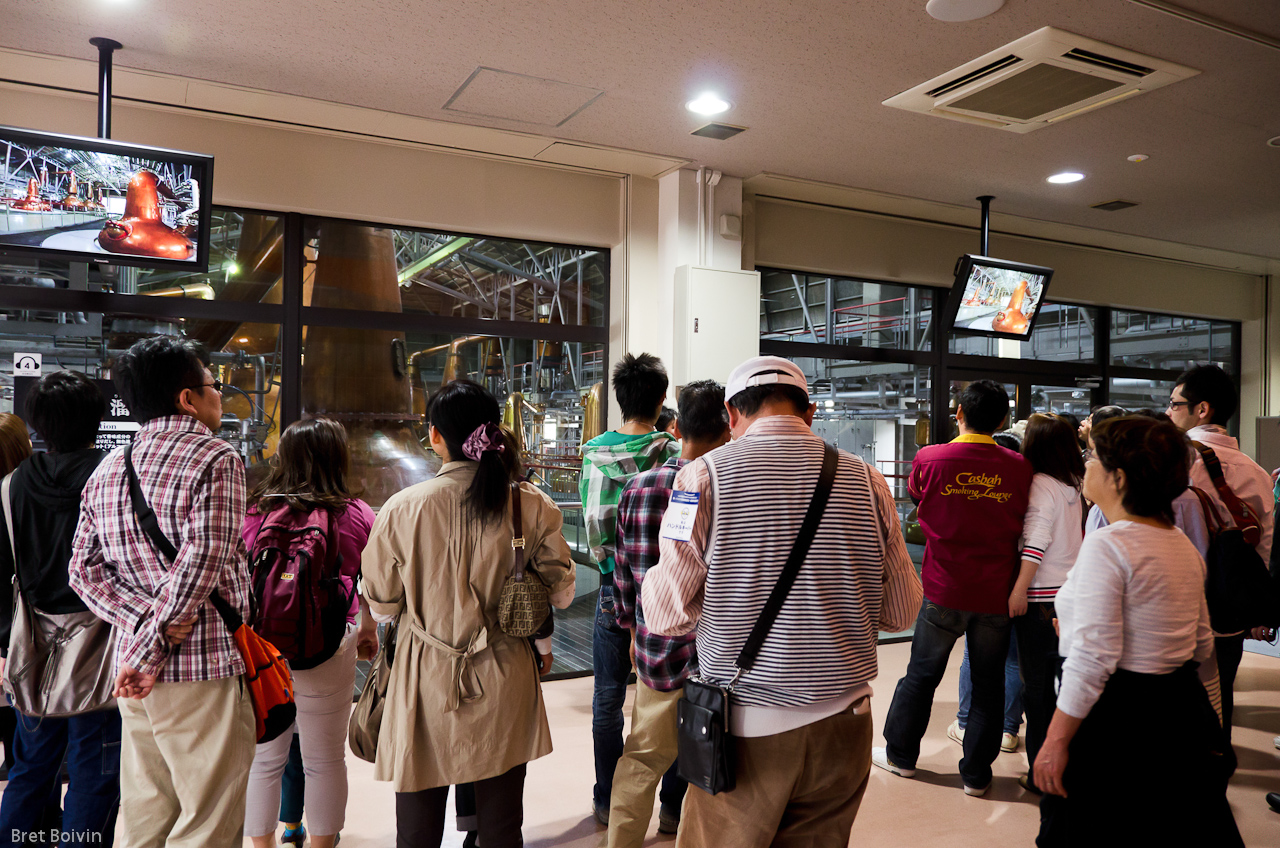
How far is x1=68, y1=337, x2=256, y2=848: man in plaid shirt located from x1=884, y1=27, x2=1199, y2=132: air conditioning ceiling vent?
10.7 ft

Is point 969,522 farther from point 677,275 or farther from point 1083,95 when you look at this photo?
point 677,275

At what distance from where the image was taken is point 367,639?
2562 mm

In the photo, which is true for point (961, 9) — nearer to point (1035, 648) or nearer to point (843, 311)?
point (1035, 648)

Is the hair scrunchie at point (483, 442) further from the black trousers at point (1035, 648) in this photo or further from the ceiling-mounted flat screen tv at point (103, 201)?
the ceiling-mounted flat screen tv at point (103, 201)

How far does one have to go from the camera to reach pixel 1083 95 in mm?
3926

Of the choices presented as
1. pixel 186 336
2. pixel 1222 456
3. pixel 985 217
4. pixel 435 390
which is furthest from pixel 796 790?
pixel 985 217

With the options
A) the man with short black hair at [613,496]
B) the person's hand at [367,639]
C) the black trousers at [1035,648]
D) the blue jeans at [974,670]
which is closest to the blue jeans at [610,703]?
the man with short black hair at [613,496]

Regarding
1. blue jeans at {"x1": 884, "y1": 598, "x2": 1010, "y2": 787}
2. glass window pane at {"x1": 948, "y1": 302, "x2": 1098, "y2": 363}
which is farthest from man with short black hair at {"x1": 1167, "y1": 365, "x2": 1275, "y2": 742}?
glass window pane at {"x1": 948, "y1": 302, "x2": 1098, "y2": 363}

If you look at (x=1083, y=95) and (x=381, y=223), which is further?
(x=381, y=223)

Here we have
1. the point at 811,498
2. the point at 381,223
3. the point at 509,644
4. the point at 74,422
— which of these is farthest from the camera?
the point at 381,223

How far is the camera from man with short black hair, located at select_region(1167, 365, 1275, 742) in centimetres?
296

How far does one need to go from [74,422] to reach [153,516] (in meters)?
0.61

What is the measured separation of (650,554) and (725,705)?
818 millimetres

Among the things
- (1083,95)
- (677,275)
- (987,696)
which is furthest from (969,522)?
(677,275)
